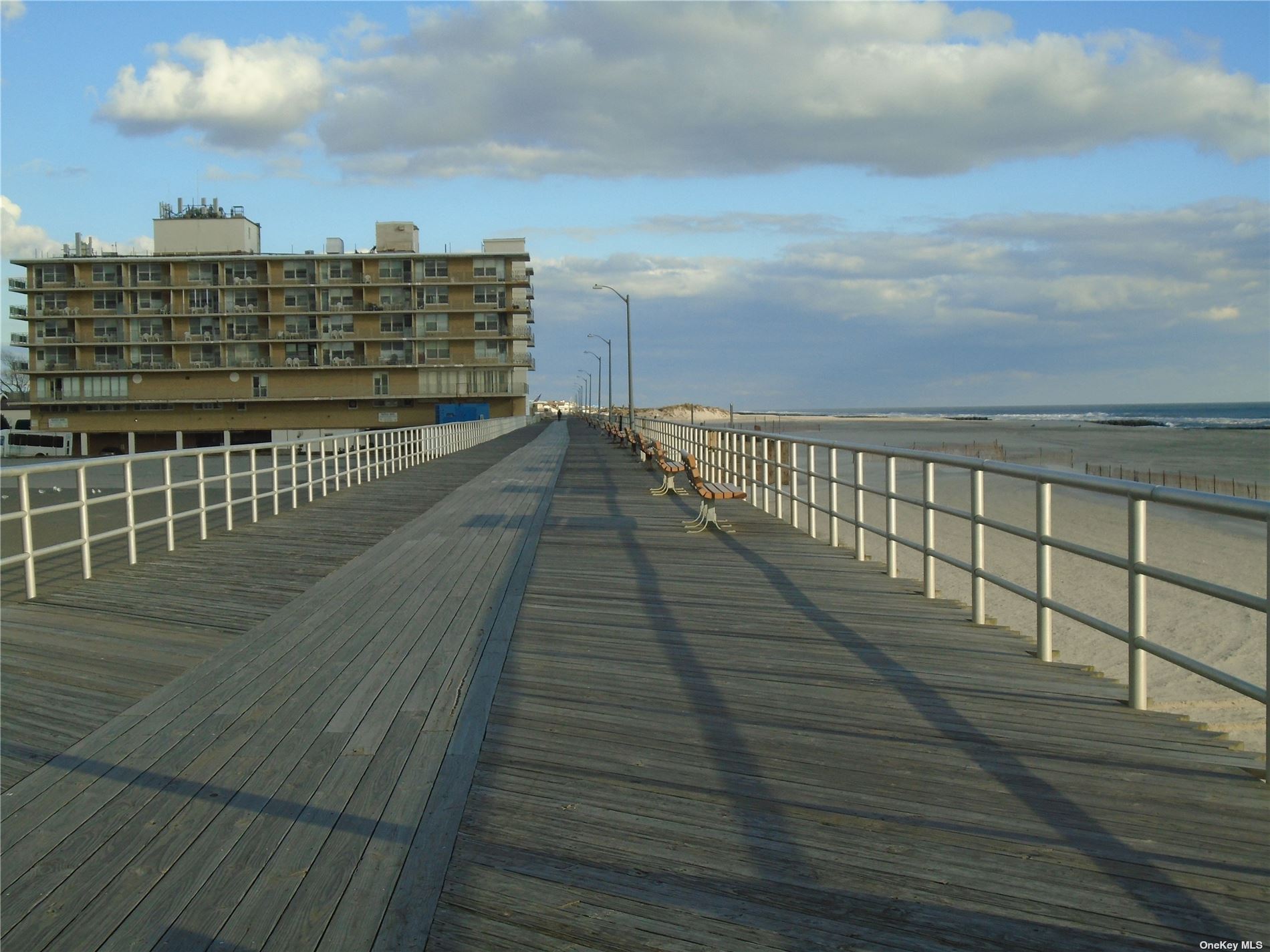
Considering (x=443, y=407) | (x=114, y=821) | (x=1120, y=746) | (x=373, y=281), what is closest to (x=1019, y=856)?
(x=1120, y=746)

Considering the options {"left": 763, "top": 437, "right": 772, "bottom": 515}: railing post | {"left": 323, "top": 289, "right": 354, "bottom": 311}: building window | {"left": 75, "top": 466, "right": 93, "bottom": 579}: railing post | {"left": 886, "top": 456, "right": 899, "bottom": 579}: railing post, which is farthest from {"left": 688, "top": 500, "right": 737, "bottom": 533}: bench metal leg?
{"left": 323, "top": 289, "right": 354, "bottom": 311}: building window

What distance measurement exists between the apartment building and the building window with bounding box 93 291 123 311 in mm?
107

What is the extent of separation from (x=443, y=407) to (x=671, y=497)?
63911 mm

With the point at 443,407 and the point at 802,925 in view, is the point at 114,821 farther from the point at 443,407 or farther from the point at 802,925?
Answer: the point at 443,407

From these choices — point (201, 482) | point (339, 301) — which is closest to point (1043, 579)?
point (201, 482)

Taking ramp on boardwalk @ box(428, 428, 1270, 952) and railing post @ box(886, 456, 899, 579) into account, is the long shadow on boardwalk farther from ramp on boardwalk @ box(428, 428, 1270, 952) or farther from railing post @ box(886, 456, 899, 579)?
railing post @ box(886, 456, 899, 579)

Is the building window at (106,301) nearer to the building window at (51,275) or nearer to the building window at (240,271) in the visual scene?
the building window at (51,275)

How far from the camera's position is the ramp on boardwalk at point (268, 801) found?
3.04m

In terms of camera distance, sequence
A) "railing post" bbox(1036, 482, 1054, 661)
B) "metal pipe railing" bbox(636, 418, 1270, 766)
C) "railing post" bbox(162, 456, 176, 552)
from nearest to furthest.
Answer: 1. "metal pipe railing" bbox(636, 418, 1270, 766)
2. "railing post" bbox(1036, 482, 1054, 661)
3. "railing post" bbox(162, 456, 176, 552)

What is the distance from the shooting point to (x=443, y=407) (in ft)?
258

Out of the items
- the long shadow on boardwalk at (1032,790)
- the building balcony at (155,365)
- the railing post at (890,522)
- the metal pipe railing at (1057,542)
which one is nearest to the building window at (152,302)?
the building balcony at (155,365)

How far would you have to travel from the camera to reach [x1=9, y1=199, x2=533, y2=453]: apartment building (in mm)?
82688

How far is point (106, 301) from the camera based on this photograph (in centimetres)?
8388

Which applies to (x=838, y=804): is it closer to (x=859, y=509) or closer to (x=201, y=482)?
(x=859, y=509)
